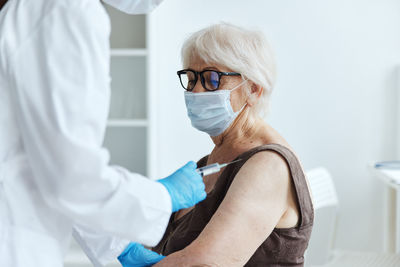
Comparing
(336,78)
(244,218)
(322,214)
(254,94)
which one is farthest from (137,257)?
(336,78)

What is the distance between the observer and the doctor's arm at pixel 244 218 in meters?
1.11

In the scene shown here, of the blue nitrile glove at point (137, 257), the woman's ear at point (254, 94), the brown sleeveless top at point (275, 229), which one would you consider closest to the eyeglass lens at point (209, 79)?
the woman's ear at point (254, 94)

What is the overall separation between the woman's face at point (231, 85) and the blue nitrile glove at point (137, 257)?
1.57 ft

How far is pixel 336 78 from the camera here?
2885 millimetres

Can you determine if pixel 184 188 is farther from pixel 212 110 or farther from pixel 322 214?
pixel 322 214

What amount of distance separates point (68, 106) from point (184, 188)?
0.33 meters

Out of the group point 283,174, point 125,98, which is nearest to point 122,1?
point 283,174

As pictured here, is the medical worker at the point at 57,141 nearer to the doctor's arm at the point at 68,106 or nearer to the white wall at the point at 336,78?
the doctor's arm at the point at 68,106

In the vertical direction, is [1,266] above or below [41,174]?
below

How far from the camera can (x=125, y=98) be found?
2.95 m

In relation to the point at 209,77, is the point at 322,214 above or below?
below

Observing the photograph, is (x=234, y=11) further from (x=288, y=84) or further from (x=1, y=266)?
(x=1, y=266)

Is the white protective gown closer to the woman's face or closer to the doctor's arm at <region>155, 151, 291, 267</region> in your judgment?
the doctor's arm at <region>155, 151, 291, 267</region>

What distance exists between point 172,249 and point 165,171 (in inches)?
68.5
